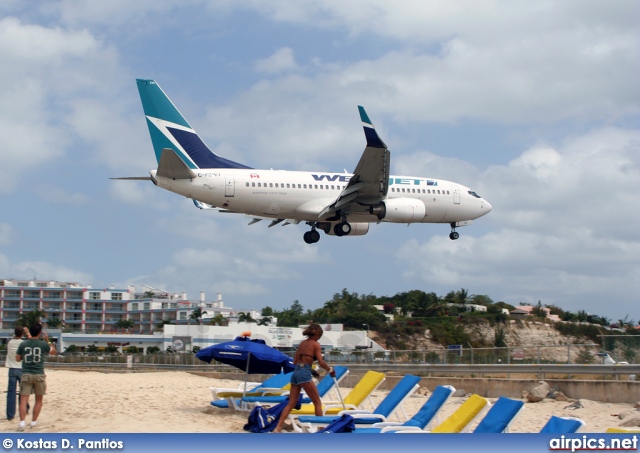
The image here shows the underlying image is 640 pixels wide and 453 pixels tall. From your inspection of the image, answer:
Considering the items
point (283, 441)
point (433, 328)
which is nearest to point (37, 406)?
point (283, 441)

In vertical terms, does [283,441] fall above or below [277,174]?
below

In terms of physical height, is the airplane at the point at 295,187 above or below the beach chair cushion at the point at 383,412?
above

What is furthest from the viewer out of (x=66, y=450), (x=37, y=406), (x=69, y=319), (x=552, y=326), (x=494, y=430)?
(x=69, y=319)

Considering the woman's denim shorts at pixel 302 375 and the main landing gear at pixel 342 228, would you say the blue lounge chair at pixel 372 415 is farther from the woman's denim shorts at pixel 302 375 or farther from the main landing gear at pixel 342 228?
the main landing gear at pixel 342 228

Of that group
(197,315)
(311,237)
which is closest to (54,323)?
(197,315)

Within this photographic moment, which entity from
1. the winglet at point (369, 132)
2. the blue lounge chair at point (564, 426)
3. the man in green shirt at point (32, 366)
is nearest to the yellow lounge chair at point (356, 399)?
the man in green shirt at point (32, 366)

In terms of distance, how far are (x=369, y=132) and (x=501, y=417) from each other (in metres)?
18.8

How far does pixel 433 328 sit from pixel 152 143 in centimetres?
4552

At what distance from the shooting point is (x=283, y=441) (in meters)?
8.27

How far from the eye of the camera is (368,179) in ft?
97.6

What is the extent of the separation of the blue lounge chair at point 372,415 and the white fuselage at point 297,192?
1716 centimetres

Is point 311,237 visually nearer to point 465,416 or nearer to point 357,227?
point 357,227

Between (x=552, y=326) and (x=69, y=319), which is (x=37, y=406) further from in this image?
(x=69, y=319)

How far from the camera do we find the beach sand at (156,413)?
11.8 m
